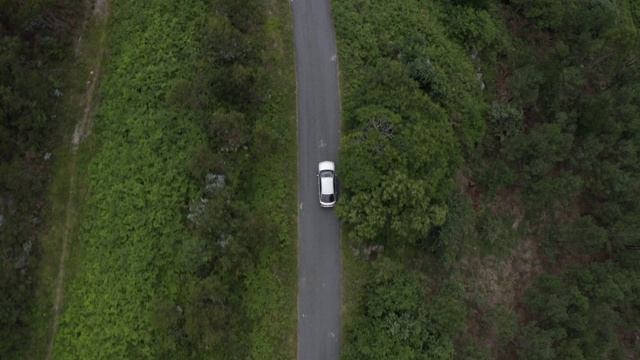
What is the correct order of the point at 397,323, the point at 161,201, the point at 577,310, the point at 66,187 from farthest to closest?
the point at 577,310 → the point at 66,187 → the point at 161,201 → the point at 397,323

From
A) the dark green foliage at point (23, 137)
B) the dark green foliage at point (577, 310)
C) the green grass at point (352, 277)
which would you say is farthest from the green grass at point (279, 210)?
the dark green foliage at point (577, 310)

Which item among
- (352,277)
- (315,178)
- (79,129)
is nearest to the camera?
(352,277)

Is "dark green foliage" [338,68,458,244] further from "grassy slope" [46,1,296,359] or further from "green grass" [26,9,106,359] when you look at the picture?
"green grass" [26,9,106,359]

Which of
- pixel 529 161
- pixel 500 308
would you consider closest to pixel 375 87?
pixel 529 161

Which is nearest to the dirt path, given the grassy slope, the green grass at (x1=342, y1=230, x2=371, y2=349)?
the grassy slope

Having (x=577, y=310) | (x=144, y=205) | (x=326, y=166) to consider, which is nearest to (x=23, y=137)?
(x=144, y=205)

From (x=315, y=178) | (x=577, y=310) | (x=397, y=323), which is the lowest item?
(x=577, y=310)

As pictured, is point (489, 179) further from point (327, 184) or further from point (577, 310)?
point (327, 184)

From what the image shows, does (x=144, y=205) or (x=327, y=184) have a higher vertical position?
(x=327, y=184)
